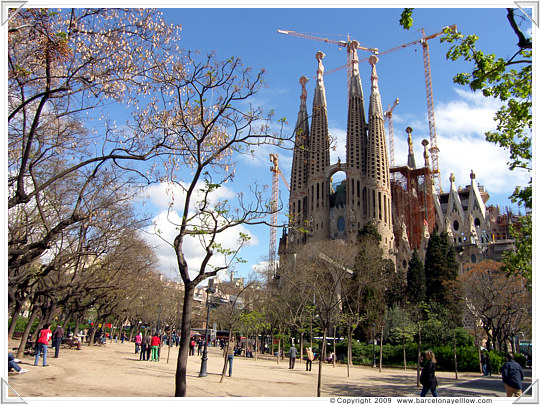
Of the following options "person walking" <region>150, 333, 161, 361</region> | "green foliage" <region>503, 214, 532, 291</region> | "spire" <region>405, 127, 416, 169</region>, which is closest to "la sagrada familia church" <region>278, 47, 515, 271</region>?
"spire" <region>405, 127, 416, 169</region>

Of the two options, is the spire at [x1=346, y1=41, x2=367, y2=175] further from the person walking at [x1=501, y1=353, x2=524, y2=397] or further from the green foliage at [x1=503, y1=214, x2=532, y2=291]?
the person walking at [x1=501, y1=353, x2=524, y2=397]

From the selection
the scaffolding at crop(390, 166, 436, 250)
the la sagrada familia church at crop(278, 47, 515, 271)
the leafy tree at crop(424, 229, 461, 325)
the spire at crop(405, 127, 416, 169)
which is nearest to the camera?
the leafy tree at crop(424, 229, 461, 325)

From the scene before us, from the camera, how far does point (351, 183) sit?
3123 inches

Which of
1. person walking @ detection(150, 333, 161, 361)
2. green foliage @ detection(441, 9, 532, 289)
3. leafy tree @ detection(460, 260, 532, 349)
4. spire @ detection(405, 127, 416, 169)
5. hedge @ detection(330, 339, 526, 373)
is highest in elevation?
spire @ detection(405, 127, 416, 169)

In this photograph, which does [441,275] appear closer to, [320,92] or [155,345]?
[155,345]

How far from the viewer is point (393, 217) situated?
84.7 meters

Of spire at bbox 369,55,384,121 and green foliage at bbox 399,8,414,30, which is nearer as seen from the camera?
green foliage at bbox 399,8,414,30

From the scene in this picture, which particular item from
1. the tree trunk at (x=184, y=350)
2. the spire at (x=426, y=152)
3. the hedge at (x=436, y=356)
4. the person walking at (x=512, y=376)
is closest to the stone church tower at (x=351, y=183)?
the spire at (x=426, y=152)

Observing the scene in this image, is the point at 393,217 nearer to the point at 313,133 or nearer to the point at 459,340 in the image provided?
the point at 313,133

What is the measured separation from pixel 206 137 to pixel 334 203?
2918 inches

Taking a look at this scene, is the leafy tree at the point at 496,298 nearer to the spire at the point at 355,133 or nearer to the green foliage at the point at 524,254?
the green foliage at the point at 524,254

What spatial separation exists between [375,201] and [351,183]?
18.8ft

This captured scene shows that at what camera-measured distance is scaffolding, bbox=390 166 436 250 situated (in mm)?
84312

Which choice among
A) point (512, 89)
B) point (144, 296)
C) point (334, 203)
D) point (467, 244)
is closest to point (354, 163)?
point (334, 203)
